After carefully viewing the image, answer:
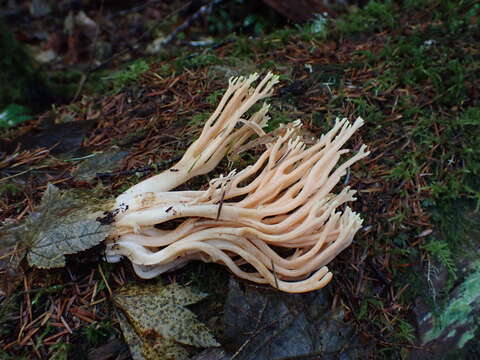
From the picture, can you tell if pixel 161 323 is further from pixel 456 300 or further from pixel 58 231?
pixel 456 300

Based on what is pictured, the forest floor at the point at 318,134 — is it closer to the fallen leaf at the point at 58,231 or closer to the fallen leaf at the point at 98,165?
the fallen leaf at the point at 98,165

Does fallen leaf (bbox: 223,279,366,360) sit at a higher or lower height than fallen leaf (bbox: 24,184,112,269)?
lower

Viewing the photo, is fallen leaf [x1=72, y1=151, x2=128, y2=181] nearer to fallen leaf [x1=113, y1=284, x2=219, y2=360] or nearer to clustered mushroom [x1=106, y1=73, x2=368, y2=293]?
clustered mushroom [x1=106, y1=73, x2=368, y2=293]

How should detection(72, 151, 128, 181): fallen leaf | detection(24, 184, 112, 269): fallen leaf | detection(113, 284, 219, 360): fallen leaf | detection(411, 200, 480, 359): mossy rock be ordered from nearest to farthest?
detection(113, 284, 219, 360): fallen leaf < detection(24, 184, 112, 269): fallen leaf < detection(411, 200, 480, 359): mossy rock < detection(72, 151, 128, 181): fallen leaf

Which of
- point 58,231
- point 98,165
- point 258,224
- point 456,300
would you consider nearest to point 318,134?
point 258,224

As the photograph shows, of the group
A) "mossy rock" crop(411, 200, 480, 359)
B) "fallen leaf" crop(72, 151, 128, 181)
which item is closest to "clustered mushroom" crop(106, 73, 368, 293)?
"fallen leaf" crop(72, 151, 128, 181)

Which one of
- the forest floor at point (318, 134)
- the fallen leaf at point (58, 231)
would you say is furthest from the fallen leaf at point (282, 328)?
the fallen leaf at point (58, 231)

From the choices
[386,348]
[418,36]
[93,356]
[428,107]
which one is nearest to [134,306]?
[93,356]
